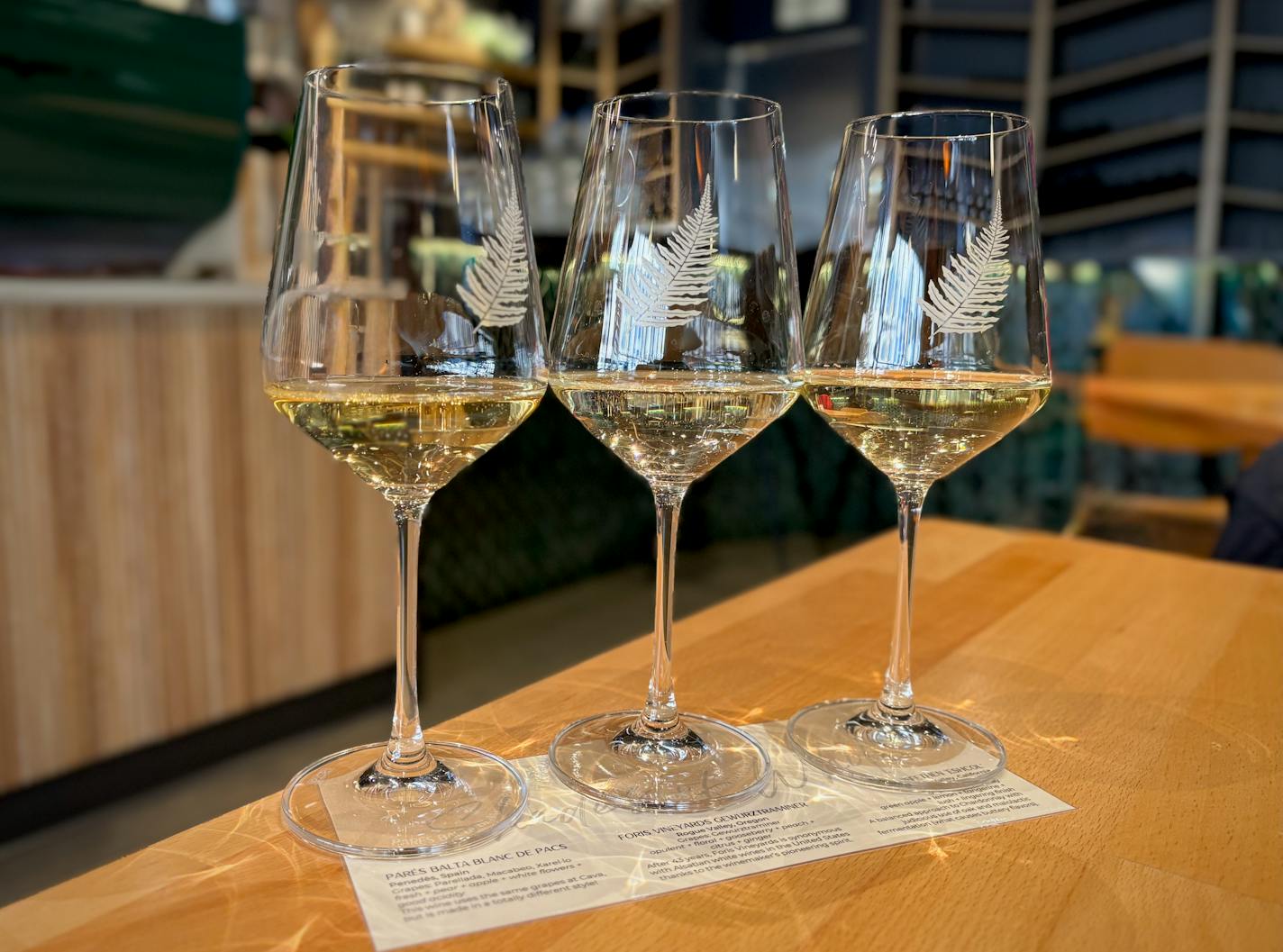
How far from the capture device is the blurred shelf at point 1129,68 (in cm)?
475

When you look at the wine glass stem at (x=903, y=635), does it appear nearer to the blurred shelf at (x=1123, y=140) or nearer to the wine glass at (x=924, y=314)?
the wine glass at (x=924, y=314)

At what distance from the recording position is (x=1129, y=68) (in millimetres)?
4898

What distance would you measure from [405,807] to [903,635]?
0.25 meters

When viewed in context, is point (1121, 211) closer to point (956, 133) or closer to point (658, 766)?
point (956, 133)

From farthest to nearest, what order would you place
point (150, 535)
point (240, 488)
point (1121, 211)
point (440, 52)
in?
1. point (1121, 211)
2. point (440, 52)
3. point (240, 488)
4. point (150, 535)

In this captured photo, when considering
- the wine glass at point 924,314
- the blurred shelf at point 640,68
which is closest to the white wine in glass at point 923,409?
the wine glass at point 924,314

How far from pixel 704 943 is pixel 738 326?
25cm

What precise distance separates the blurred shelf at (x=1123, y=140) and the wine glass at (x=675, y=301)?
204 inches

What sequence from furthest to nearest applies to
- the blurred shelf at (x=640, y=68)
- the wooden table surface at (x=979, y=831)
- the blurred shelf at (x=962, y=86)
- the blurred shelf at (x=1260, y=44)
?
1. the blurred shelf at (x=640, y=68)
2. the blurred shelf at (x=962, y=86)
3. the blurred shelf at (x=1260, y=44)
4. the wooden table surface at (x=979, y=831)

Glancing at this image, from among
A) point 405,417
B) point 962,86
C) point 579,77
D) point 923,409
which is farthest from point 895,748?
point 962,86

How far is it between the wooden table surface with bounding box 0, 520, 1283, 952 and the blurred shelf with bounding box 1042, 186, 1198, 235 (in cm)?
478

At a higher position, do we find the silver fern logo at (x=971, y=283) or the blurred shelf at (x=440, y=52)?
the blurred shelf at (x=440, y=52)

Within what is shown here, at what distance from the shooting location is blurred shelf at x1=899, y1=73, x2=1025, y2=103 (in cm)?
522

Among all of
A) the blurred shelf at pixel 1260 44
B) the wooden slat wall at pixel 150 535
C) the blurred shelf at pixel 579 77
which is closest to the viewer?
the wooden slat wall at pixel 150 535
